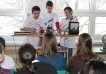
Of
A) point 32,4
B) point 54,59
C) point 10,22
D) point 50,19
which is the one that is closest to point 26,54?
point 54,59

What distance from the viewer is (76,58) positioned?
3.39m

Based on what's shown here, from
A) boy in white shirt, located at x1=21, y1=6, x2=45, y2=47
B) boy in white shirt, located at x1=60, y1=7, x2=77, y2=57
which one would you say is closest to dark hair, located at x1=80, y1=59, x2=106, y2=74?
boy in white shirt, located at x1=21, y1=6, x2=45, y2=47

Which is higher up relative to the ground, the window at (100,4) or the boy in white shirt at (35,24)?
the window at (100,4)

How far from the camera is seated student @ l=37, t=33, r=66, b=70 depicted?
11.3 feet

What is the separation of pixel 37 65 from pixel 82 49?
108cm

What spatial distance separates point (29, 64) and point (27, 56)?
9cm

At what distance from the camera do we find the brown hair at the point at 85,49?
11.2ft

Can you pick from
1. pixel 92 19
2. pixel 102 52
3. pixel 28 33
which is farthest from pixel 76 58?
pixel 92 19

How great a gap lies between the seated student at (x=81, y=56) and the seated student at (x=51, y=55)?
14cm

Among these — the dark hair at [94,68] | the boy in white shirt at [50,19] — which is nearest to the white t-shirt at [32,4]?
the boy in white shirt at [50,19]

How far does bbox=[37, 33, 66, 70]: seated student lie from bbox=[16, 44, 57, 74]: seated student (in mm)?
768

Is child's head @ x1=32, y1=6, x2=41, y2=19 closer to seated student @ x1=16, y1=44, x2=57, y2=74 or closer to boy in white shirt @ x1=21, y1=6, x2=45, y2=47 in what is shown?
boy in white shirt @ x1=21, y1=6, x2=45, y2=47

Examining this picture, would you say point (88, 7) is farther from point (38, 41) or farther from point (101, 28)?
point (38, 41)

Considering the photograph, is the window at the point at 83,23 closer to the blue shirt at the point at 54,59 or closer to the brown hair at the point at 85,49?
the brown hair at the point at 85,49
